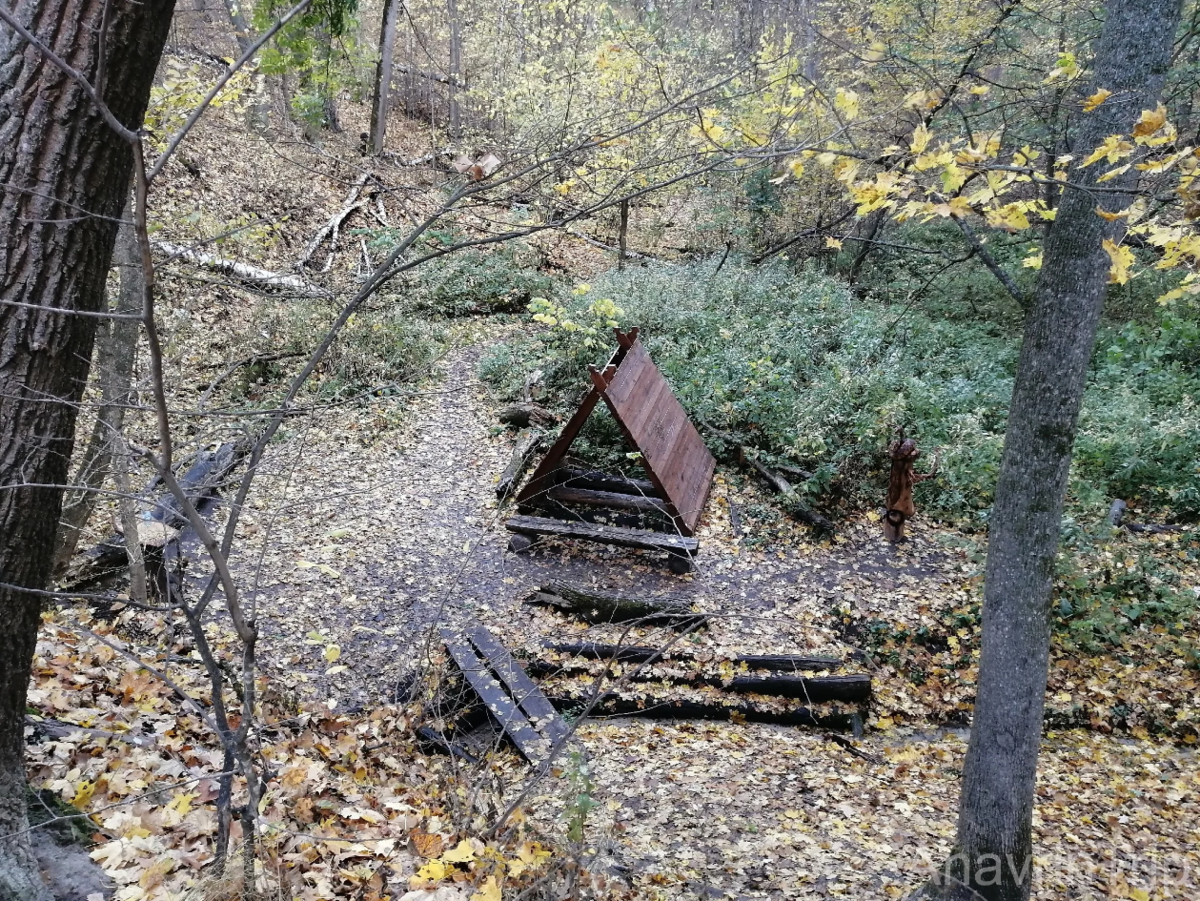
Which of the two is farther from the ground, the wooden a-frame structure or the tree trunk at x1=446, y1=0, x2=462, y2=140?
the tree trunk at x1=446, y1=0, x2=462, y2=140

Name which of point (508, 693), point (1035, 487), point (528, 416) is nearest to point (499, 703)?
point (508, 693)

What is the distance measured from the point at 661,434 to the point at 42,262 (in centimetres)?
645

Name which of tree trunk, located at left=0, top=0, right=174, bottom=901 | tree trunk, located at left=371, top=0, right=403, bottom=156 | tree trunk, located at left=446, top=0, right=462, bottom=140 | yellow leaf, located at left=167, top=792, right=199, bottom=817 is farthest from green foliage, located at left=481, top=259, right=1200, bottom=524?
tree trunk, located at left=446, top=0, right=462, bottom=140

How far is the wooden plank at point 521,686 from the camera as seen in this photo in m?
5.47

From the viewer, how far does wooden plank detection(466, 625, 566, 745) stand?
5.47m

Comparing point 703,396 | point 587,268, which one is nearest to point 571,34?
point 587,268

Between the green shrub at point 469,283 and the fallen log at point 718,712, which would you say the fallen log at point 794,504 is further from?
the green shrub at point 469,283

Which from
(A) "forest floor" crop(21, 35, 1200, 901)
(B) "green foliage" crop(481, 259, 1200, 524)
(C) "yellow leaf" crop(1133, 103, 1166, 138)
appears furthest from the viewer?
(B) "green foliage" crop(481, 259, 1200, 524)

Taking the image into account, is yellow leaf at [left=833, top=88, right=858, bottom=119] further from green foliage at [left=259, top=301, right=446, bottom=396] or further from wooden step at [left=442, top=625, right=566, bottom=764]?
green foliage at [left=259, top=301, right=446, bottom=396]

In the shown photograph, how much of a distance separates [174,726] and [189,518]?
8.83 ft

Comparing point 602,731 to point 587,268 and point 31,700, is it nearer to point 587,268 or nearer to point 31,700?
point 31,700

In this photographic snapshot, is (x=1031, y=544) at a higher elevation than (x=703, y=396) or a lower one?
lower

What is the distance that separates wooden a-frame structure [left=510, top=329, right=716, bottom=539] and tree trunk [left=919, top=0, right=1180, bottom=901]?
144 inches

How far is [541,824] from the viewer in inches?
173
